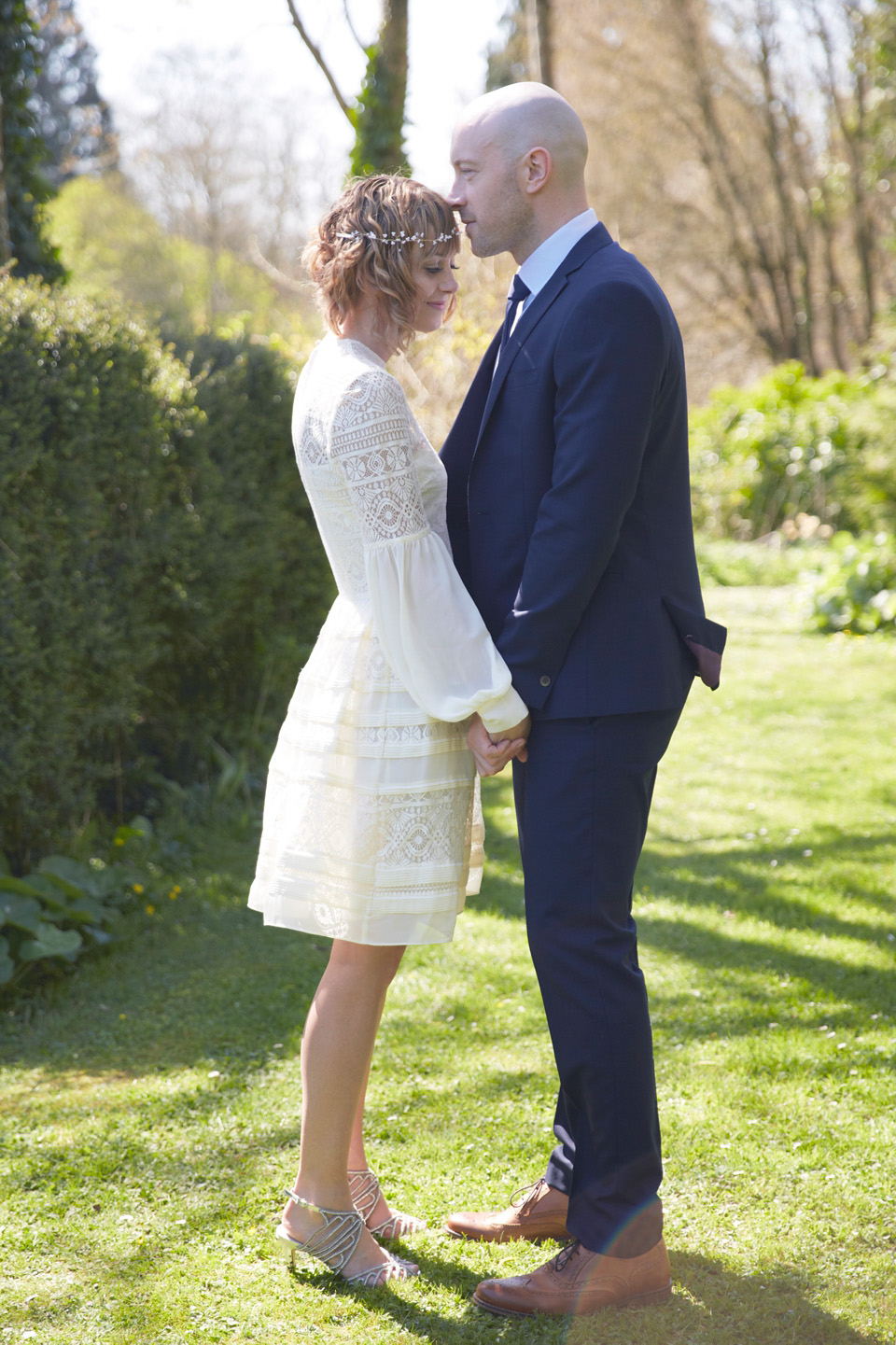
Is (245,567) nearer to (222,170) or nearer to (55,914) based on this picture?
(55,914)

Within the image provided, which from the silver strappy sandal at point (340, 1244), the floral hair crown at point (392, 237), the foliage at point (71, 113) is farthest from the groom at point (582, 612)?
the foliage at point (71, 113)

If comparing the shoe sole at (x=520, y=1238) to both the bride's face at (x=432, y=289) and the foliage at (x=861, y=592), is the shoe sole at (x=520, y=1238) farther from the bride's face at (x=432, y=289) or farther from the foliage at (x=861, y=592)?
the foliage at (x=861, y=592)

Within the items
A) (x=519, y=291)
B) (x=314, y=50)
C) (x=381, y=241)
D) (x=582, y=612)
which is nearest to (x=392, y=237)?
(x=381, y=241)

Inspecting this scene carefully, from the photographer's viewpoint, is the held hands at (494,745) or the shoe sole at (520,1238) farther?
the shoe sole at (520,1238)

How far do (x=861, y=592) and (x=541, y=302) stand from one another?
7810mm

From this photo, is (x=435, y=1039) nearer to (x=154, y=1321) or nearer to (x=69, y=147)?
(x=154, y=1321)

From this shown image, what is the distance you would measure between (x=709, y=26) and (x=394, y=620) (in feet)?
75.1

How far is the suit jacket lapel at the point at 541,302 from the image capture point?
2.00 m

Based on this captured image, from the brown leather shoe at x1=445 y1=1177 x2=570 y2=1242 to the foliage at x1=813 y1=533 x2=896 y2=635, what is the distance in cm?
735

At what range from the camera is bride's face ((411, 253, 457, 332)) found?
210cm

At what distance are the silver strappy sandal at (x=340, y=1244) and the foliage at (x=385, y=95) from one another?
6765mm

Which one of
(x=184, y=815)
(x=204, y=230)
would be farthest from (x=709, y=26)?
(x=184, y=815)

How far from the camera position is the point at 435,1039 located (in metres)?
3.27

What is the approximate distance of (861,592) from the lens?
9.14 m
